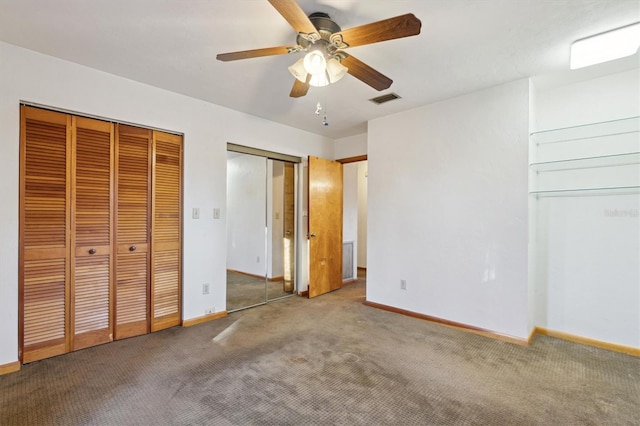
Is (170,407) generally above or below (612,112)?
below

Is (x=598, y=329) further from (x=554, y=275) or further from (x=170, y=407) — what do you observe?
(x=170, y=407)

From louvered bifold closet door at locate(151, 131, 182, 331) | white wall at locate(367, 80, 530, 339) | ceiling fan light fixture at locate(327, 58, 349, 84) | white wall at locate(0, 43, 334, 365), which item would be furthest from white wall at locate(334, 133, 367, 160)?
ceiling fan light fixture at locate(327, 58, 349, 84)

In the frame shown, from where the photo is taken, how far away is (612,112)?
2691 mm

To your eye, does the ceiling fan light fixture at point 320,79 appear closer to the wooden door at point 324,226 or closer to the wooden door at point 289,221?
the wooden door at point 324,226

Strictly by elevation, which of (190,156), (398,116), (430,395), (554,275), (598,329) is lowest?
(430,395)

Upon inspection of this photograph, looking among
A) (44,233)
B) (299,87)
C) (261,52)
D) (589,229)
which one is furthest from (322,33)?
(589,229)

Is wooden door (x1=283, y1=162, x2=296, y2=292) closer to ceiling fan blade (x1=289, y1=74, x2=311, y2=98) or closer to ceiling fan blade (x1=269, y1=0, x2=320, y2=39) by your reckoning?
ceiling fan blade (x1=289, y1=74, x2=311, y2=98)

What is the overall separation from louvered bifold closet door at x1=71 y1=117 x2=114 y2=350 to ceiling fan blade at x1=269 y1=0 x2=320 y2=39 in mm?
2202

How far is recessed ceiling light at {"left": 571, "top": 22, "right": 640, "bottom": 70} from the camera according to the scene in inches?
78.5

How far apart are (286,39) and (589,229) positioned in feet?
10.6

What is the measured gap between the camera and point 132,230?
2.87 metres

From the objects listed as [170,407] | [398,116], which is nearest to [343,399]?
[170,407]

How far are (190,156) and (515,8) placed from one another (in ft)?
10.1

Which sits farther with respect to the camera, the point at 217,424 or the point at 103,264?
the point at 103,264
